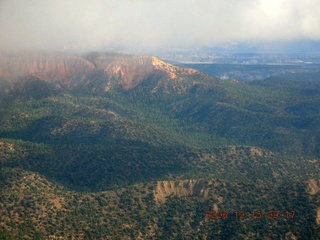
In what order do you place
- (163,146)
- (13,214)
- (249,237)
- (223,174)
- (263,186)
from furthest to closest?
1. (163,146)
2. (223,174)
3. (263,186)
4. (13,214)
5. (249,237)

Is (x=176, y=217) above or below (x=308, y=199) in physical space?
below

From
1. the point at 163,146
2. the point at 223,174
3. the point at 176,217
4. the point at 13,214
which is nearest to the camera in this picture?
the point at 13,214

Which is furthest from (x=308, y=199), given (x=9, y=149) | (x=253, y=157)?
(x=9, y=149)

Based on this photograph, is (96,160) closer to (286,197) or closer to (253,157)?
(253,157)

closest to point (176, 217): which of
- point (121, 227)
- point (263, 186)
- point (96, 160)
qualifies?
point (121, 227)

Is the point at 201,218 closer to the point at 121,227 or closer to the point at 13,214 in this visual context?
the point at 121,227

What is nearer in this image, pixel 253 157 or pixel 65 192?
pixel 65 192
